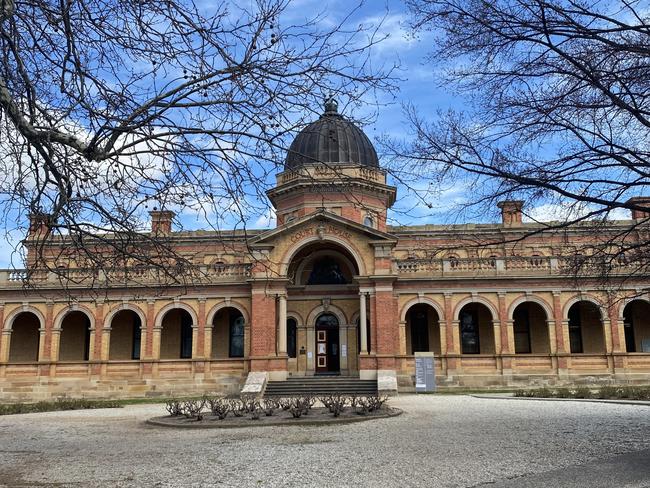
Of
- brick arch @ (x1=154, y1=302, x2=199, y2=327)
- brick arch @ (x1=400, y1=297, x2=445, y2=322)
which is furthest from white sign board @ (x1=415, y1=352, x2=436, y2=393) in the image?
brick arch @ (x1=154, y1=302, x2=199, y2=327)

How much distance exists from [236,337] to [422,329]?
1054 cm

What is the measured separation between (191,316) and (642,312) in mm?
25152

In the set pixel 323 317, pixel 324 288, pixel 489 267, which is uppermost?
pixel 489 267

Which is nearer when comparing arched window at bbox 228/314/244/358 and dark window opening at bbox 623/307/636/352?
dark window opening at bbox 623/307/636/352

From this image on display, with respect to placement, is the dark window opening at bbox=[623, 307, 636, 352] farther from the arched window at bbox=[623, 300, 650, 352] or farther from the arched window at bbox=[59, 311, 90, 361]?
the arched window at bbox=[59, 311, 90, 361]

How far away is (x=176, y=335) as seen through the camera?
35.2 m

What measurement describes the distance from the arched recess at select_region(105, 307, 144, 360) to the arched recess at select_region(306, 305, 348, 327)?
998 centimetres

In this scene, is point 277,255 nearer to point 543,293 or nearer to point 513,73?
point 543,293

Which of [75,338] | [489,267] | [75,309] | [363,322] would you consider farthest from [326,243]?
[75,338]

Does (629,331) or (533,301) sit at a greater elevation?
(533,301)

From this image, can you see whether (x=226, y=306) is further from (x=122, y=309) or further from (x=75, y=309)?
(x=75, y=309)

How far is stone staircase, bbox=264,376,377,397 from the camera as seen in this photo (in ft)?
91.2

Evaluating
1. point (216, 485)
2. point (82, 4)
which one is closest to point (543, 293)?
point (216, 485)

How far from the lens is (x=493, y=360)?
31.2 meters
